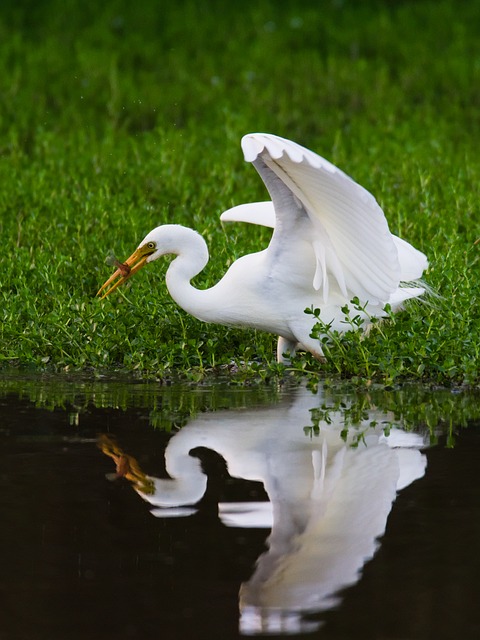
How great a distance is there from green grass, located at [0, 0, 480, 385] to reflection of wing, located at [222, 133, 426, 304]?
0.98 ft

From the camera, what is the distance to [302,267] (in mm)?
6324

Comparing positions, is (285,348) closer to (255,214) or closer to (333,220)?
(333,220)

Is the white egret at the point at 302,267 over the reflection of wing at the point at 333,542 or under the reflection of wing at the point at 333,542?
over

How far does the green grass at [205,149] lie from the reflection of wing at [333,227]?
0.30 meters

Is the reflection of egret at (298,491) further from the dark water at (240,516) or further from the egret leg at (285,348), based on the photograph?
the egret leg at (285,348)

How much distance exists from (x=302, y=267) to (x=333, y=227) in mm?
296

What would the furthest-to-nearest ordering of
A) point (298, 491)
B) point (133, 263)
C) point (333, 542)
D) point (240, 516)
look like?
point (133, 263) < point (298, 491) < point (240, 516) < point (333, 542)

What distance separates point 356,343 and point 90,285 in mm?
2010

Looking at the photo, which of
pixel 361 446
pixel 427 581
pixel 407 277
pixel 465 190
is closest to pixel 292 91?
pixel 465 190

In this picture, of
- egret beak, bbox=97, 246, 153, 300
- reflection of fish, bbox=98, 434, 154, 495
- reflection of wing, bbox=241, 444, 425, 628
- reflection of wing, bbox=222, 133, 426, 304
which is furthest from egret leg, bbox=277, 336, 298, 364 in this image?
reflection of wing, bbox=241, 444, 425, 628

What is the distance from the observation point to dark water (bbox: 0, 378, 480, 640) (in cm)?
328

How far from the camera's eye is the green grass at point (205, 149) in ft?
21.7

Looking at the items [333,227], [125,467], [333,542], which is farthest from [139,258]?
[333,542]

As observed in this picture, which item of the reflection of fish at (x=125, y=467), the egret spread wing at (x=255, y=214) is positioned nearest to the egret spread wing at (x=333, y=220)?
the egret spread wing at (x=255, y=214)
